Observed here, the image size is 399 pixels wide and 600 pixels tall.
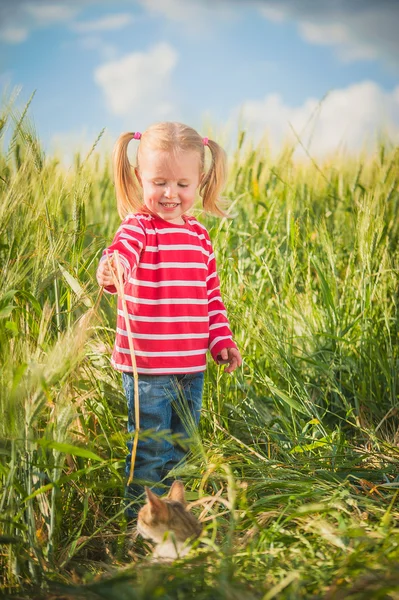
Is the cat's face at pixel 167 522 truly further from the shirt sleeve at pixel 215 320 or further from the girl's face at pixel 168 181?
the girl's face at pixel 168 181

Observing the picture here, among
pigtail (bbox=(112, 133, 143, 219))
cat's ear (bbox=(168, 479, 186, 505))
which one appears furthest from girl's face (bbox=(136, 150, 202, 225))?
cat's ear (bbox=(168, 479, 186, 505))

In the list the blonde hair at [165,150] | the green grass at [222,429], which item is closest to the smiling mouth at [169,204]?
the blonde hair at [165,150]

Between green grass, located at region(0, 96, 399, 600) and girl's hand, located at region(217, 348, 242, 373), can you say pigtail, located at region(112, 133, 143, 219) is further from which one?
girl's hand, located at region(217, 348, 242, 373)

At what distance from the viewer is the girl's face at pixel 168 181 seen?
63.0 inches

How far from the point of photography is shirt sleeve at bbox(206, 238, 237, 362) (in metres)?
1.77

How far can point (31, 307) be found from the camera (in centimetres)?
164

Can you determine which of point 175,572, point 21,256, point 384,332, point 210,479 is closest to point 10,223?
point 21,256

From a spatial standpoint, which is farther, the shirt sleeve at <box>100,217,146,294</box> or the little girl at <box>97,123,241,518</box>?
the little girl at <box>97,123,241,518</box>

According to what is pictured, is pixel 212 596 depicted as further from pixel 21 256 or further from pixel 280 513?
pixel 21 256

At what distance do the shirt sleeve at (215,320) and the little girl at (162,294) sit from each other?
5cm

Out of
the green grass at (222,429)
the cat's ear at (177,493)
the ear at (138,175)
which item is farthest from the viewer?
the ear at (138,175)

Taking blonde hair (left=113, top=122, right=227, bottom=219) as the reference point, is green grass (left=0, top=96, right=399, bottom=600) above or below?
below

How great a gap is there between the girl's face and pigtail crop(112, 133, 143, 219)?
13 centimetres

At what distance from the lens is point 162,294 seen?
1.62 m
